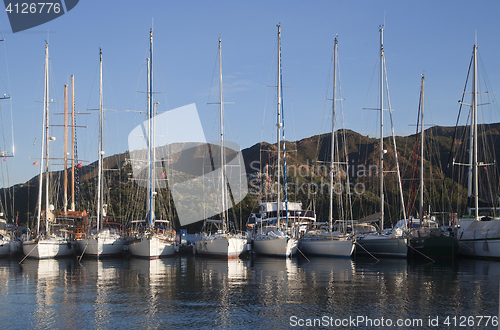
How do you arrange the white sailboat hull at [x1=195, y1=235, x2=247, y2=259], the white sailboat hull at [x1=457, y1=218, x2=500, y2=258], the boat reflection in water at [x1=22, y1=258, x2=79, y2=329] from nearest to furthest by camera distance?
the boat reflection in water at [x1=22, y1=258, x2=79, y2=329], the white sailboat hull at [x1=457, y1=218, x2=500, y2=258], the white sailboat hull at [x1=195, y1=235, x2=247, y2=259]

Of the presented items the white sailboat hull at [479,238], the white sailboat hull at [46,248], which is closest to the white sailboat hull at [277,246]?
the white sailboat hull at [479,238]

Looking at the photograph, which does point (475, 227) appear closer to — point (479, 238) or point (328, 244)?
point (479, 238)

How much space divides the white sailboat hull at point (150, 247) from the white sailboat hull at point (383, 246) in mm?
17030

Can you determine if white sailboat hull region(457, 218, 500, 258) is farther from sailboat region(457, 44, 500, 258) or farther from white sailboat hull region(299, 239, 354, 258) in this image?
white sailboat hull region(299, 239, 354, 258)

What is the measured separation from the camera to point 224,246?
123 feet

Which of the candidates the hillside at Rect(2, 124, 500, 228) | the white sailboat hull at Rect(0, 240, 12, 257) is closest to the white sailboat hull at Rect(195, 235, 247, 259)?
the hillside at Rect(2, 124, 500, 228)

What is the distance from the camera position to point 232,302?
60.2ft

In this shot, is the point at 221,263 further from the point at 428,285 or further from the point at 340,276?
the point at 428,285

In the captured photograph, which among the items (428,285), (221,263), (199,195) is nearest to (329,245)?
(221,263)

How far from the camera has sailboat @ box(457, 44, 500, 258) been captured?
35250 mm

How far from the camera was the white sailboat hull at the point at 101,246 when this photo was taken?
128 feet

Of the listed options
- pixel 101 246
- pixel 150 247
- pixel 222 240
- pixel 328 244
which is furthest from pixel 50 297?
pixel 328 244

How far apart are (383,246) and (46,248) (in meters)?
29.3

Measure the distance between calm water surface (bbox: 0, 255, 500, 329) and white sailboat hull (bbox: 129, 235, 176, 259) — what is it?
6.26m
